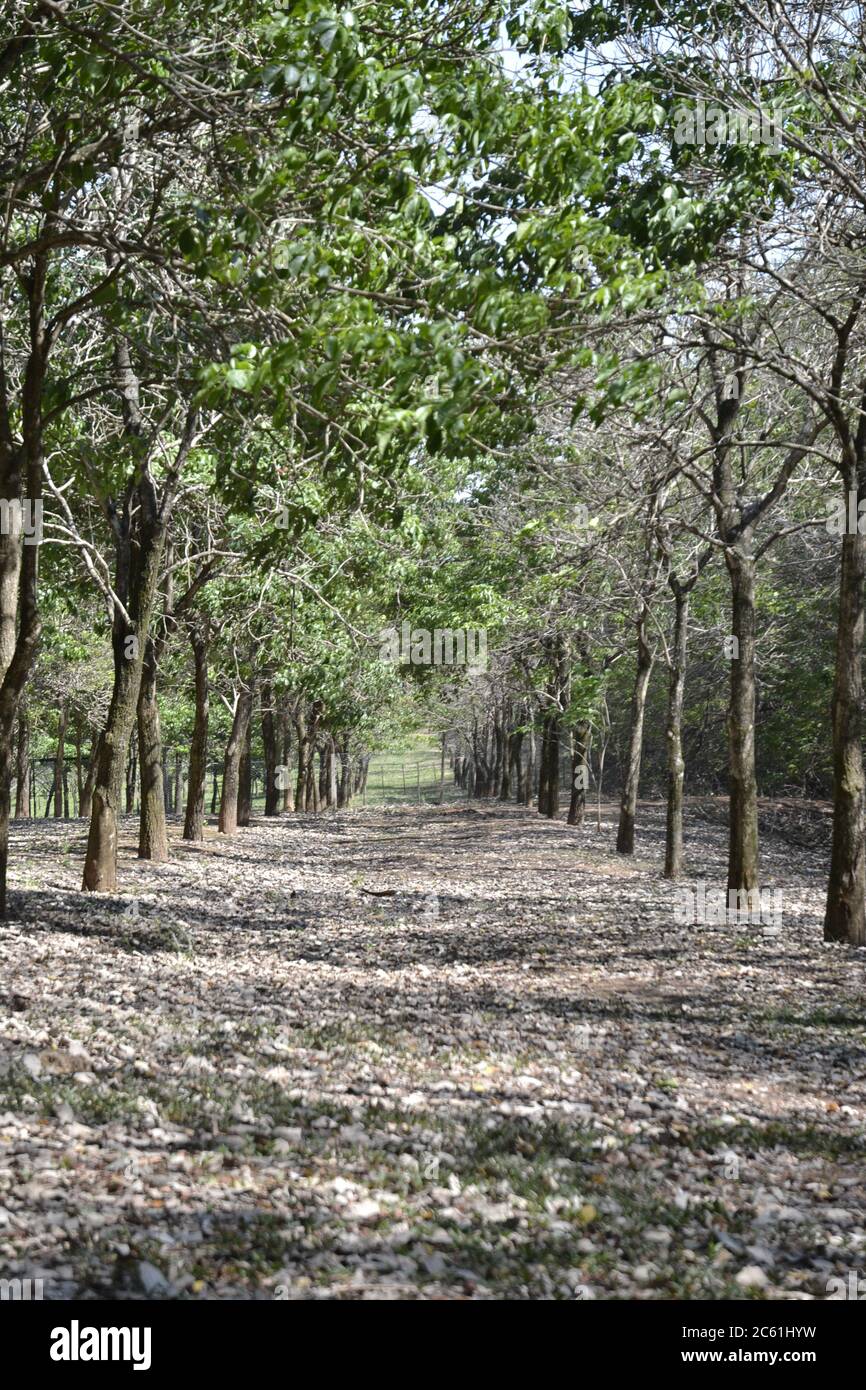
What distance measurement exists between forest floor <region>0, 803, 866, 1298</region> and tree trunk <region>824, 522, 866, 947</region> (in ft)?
2.33

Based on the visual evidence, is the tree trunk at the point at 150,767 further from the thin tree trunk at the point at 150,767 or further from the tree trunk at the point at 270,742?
the tree trunk at the point at 270,742

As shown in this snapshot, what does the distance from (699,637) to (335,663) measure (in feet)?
29.7

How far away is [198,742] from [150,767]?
4.99 m

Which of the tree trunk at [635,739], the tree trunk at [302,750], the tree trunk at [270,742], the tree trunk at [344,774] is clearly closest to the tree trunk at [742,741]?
→ the tree trunk at [635,739]

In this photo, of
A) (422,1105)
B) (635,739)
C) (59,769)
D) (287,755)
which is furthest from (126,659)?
(59,769)

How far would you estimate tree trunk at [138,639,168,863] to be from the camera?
1872 centimetres

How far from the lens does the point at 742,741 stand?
1471cm

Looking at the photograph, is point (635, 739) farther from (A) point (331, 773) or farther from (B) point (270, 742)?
(A) point (331, 773)

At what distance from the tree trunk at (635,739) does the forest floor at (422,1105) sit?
802cm

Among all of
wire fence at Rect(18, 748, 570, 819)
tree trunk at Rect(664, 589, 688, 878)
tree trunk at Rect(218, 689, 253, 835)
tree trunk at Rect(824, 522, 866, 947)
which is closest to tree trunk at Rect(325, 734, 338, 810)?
wire fence at Rect(18, 748, 570, 819)

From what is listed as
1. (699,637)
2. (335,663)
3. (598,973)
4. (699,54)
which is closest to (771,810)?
(699,637)

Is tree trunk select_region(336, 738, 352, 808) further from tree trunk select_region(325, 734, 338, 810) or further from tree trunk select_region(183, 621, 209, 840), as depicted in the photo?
tree trunk select_region(183, 621, 209, 840)
